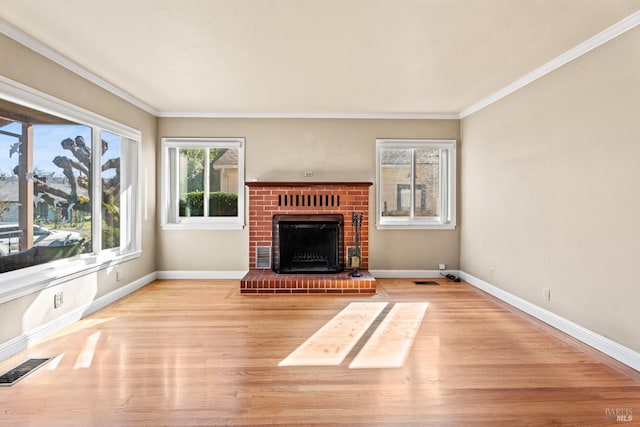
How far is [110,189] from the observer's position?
420 centimetres

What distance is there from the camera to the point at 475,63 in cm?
327

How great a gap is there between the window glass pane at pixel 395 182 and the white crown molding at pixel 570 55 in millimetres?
1370

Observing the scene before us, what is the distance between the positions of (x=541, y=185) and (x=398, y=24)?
7.30ft

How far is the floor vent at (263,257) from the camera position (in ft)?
16.6

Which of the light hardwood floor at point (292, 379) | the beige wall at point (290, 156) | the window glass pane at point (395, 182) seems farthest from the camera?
the window glass pane at point (395, 182)

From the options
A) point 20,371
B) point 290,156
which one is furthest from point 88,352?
point 290,156

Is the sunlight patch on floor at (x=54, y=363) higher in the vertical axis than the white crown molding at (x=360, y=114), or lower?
lower

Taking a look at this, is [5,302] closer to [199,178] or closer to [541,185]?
[199,178]

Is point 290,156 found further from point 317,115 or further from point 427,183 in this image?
point 427,183

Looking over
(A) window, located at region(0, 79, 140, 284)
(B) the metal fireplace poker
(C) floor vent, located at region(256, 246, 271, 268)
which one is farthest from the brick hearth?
(A) window, located at region(0, 79, 140, 284)

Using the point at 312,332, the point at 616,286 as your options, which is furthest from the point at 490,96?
the point at 312,332

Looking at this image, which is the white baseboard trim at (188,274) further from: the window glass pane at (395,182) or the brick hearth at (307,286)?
the window glass pane at (395,182)

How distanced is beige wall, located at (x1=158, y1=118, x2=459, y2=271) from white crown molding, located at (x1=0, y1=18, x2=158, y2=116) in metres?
1.10

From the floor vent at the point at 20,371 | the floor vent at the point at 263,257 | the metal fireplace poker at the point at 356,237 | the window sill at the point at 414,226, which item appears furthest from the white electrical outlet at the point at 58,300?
the window sill at the point at 414,226
